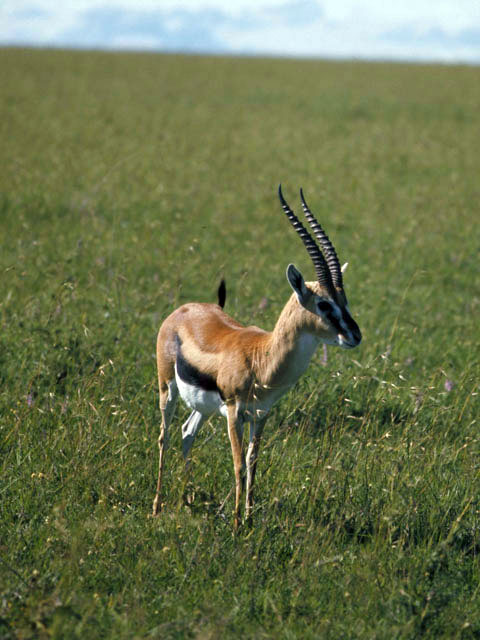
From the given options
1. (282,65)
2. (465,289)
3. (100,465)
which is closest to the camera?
(100,465)

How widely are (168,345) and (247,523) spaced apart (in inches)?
46.3

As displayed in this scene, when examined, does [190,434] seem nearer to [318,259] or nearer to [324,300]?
[324,300]

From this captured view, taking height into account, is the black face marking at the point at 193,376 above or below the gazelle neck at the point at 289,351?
below

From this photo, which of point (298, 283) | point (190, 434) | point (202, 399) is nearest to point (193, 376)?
point (202, 399)

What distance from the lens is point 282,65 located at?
46.2 m

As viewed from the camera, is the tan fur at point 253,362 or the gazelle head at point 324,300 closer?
the gazelle head at point 324,300

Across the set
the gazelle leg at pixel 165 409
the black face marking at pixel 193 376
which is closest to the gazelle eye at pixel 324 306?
the black face marking at pixel 193 376

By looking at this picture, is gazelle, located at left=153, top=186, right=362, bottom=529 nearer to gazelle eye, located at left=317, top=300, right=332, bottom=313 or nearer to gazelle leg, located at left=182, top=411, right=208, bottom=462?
gazelle eye, located at left=317, top=300, right=332, bottom=313

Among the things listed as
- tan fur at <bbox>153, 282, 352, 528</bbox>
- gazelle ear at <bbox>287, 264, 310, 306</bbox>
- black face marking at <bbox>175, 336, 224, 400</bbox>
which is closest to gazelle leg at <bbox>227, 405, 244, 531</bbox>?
tan fur at <bbox>153, 282, 352, 528</bbox>

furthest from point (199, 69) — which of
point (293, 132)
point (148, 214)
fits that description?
point (148, 214)

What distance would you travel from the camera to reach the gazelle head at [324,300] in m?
3.83

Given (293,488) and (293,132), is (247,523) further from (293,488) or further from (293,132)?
(293,132)

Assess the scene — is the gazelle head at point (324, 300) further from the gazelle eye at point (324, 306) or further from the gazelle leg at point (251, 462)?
the gazelle leg at point (251, 462)

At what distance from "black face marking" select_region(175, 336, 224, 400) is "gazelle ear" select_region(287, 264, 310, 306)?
74cm
